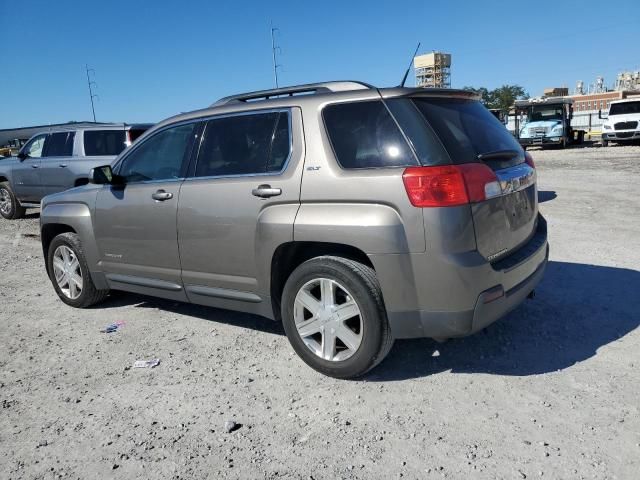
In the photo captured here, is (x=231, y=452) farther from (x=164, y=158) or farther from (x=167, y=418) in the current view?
(x=164, y=158)

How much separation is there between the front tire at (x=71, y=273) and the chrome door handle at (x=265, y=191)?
2.37 meters

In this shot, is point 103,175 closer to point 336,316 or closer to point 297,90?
point 297,90

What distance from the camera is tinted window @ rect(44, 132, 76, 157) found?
10680 mm

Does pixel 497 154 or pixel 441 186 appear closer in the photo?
pixel 441 186

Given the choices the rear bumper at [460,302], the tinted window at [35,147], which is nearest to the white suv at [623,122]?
the tinted window at [35,147]

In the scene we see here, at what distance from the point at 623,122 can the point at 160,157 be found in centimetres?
2607

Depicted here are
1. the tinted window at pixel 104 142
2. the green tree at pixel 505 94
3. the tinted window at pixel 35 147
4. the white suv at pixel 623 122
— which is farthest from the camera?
the green tree at pixel 505 94

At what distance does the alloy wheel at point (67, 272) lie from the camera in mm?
5195

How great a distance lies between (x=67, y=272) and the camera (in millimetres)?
5273

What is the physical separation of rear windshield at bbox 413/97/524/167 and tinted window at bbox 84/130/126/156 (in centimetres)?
816

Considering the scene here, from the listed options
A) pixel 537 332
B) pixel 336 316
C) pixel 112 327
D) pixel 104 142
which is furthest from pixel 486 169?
pixel 104 142

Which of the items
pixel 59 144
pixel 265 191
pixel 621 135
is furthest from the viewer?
pixel 621 135

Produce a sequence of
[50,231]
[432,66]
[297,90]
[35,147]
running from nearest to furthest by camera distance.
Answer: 1. [297,90]
2. [50,231]
3. [35,147]
4. [432,66]

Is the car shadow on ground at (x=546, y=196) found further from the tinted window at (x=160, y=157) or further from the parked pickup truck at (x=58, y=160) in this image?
the tinted window at (x=160, y=157)
